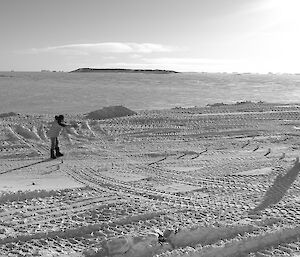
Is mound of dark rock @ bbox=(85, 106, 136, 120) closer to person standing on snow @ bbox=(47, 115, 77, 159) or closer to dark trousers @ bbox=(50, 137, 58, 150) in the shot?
person standing on snow @ bbox=(47, 115, 77, 159)

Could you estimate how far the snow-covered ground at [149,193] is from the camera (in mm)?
5598

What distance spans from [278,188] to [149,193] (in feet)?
9.58

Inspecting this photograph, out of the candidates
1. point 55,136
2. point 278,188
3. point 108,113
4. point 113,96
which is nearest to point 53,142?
point 55,136

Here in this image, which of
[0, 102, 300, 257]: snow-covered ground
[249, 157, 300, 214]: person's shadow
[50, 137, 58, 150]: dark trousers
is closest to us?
[0, 102, 300, 257]: snow-covered ground

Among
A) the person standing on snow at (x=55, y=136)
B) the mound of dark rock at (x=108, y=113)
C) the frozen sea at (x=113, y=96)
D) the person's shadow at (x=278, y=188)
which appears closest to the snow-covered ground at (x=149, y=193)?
the person's shadow at (x=278, y=188)

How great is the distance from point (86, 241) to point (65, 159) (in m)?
5.41

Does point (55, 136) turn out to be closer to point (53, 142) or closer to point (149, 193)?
point (53, 142)

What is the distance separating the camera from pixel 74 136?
46.1 ft

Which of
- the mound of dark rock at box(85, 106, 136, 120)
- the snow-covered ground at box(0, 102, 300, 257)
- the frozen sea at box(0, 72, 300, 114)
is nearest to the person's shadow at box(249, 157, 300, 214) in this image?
the snow-covered ground at box(0, 102, 300, 257)

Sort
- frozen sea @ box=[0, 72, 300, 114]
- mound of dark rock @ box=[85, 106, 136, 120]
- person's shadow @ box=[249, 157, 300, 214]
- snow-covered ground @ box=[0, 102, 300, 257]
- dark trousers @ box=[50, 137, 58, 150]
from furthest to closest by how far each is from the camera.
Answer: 1. frozen sea @ box=[0, 72, 300, 114]
2. mound of dark rock @ box=[85, 106, 136, 120]
3. dark trousers @ box=[50, 137, 58, 150]
4. person's shadow @ box=[249, 157, 300, 214]
5. snow-covered ground @ box=[0, 102, 300, 257]

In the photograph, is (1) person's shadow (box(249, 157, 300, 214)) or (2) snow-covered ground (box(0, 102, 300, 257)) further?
(1) person's shadow (box(249, 157, 300, 214))

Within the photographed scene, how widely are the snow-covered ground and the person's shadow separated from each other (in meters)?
0.02

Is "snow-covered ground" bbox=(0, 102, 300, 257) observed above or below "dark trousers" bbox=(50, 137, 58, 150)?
below

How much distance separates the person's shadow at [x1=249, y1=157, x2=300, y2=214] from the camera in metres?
7.37
